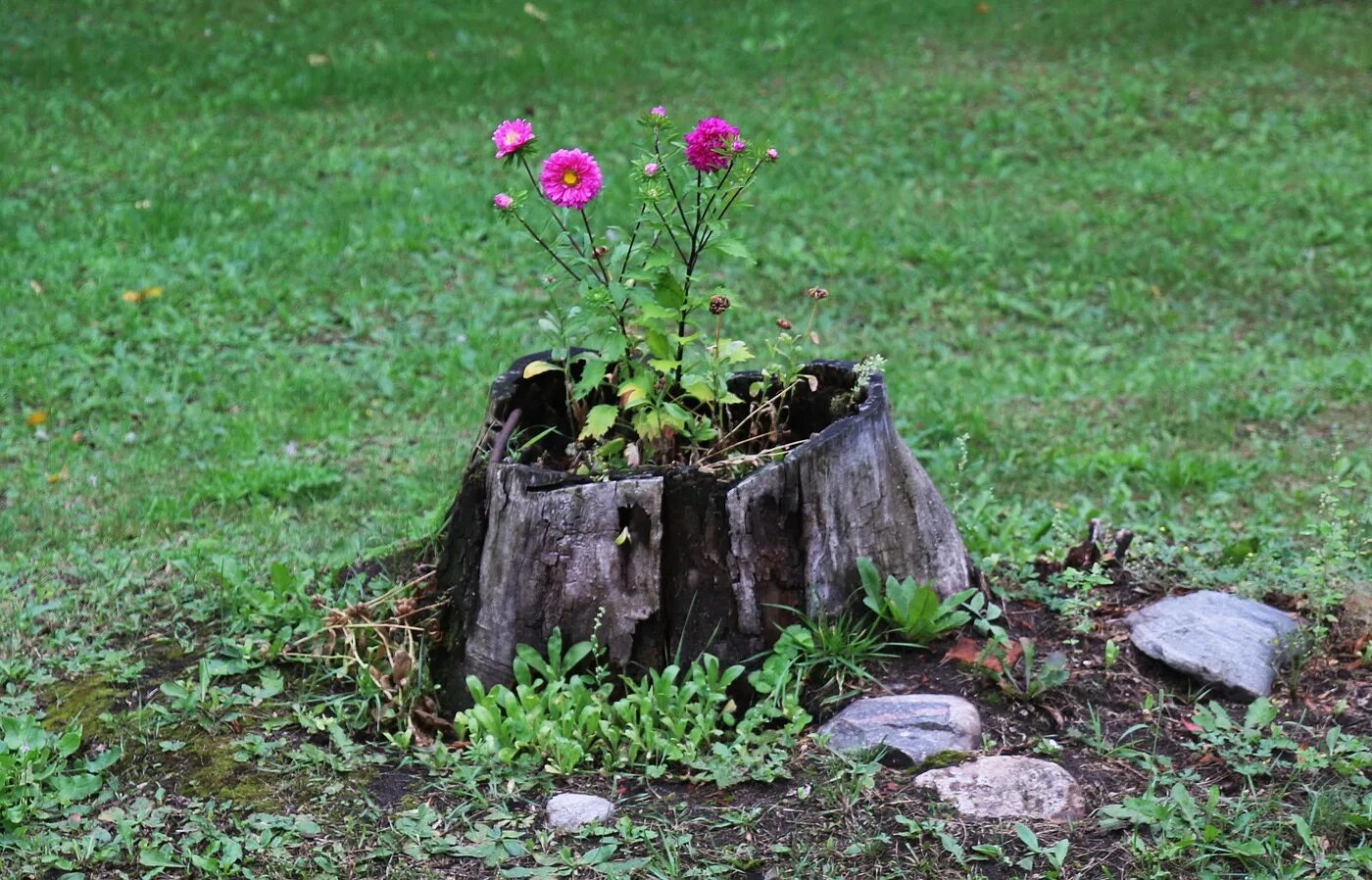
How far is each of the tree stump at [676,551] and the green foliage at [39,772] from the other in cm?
92

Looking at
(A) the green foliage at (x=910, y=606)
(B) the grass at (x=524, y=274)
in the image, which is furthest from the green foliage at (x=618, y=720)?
(A) the green foliage at (x=910, y=606)

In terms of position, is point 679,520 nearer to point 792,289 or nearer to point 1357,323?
point 792,289

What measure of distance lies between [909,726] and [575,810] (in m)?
0.87

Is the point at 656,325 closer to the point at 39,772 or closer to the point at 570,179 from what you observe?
the point at 570,179

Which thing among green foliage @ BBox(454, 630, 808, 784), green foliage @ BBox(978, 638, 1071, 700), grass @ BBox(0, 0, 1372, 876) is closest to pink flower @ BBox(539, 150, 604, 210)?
green foliage @ BBox(454, 630, 808, 784)

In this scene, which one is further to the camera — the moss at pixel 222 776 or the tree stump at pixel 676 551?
the tree stump at pixel 676 551

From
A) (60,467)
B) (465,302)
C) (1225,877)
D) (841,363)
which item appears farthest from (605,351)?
(465,302)

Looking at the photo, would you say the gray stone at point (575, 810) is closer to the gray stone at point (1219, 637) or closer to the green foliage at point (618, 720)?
the green foliage at point (618, 720)

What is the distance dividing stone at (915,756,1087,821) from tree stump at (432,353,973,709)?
2.09ft

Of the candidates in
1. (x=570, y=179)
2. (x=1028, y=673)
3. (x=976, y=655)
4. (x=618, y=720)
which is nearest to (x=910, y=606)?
(x=976, y=655)

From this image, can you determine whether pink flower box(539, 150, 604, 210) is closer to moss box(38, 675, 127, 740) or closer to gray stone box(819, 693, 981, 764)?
gray stone box(819, 693, 981, 764)

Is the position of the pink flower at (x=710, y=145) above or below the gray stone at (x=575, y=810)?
above

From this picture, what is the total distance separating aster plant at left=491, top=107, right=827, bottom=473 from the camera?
3.78 m

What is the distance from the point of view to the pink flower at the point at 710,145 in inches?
149
